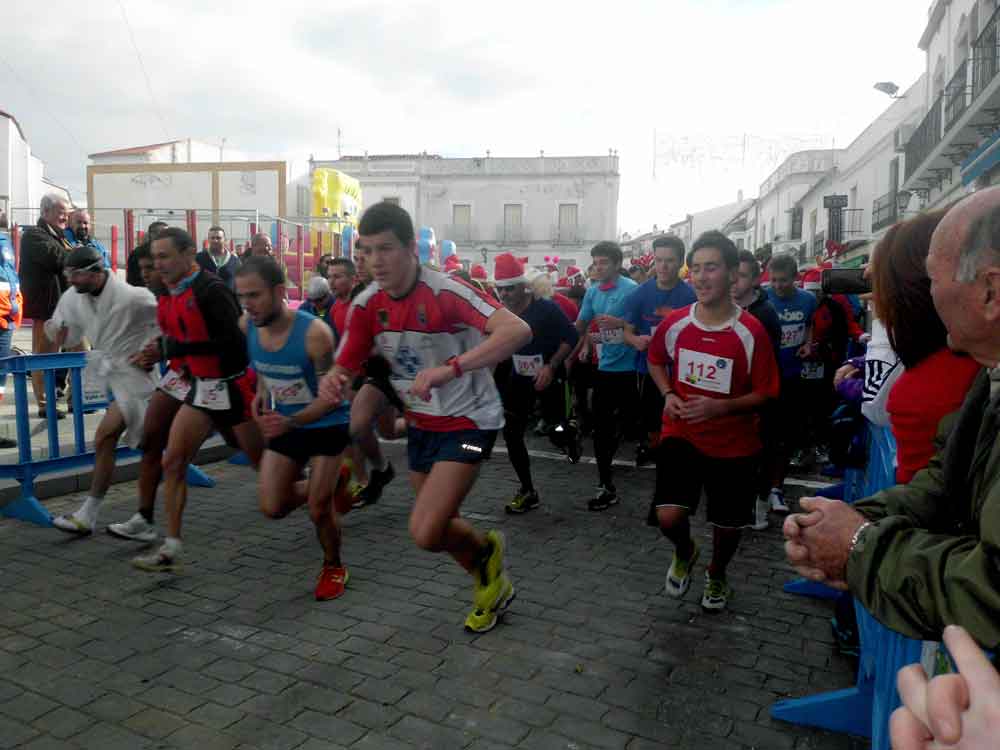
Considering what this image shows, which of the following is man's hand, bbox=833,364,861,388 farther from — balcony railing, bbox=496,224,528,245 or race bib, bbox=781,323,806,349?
balcony railing, bbox=496,224,528,245

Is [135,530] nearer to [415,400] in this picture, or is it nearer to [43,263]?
[415,400]

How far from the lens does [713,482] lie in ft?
13.3

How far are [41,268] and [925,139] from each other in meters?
20.8

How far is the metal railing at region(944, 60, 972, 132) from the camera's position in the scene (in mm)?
17242

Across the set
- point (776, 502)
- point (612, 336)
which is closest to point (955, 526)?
point (776, 502)

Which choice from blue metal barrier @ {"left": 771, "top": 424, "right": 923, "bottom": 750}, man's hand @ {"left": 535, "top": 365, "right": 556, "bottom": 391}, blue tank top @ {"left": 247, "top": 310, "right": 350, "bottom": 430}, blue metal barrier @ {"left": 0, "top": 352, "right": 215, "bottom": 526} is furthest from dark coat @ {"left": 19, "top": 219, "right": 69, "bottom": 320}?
blue metal barrier @ {"left": 771, "top": 424, "right": 923, "bottom": 750}

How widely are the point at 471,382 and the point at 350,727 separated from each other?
1.60m

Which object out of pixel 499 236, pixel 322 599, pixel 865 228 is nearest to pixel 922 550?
pixel 322 599

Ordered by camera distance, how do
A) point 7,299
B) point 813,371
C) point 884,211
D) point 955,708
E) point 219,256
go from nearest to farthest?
1. point 955,708
2. point 813,371
3. point 7,299
4. point 219,256
5. point 884,211

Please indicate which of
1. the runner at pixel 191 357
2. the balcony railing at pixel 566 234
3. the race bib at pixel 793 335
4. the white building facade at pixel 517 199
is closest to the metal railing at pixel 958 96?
the race bib at pixel 793 335

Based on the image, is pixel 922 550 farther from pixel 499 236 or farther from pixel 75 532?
pixel 499 236

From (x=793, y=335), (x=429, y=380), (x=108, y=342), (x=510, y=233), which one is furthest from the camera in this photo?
(x=510, y=233)

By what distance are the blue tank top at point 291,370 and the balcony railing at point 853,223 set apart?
30.8 metres

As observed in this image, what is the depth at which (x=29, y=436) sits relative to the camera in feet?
18.0
